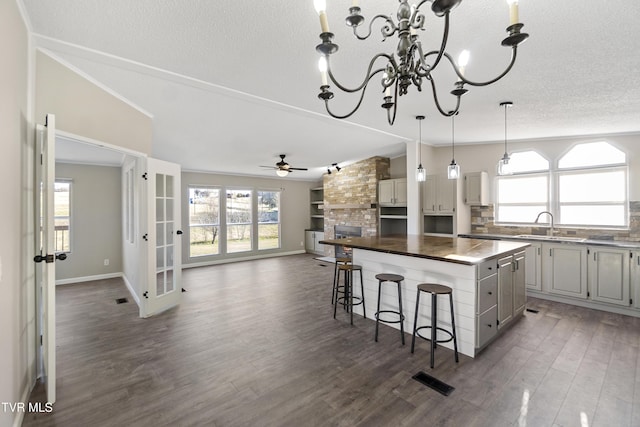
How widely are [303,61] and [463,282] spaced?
248cm

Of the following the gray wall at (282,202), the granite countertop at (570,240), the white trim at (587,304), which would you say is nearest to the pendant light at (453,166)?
the granite countertop at (570,240)

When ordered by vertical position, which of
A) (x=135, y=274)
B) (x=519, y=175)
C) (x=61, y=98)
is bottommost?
(x=135, y=274)

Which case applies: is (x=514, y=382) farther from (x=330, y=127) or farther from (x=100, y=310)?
(x=100, y=310)

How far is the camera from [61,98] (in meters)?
2.52

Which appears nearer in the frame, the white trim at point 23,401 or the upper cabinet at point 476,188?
the white trim at point 23,401

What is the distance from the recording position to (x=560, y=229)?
15.0 ft

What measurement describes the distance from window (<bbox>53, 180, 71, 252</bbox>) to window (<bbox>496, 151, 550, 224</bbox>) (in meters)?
8.12

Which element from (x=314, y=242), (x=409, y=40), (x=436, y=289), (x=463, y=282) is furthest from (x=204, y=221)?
(x=409, y=40)

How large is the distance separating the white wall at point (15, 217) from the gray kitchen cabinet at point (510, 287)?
3.91 m

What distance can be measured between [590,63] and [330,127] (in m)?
3.14

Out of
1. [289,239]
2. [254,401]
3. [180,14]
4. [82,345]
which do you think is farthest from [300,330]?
[289,239]

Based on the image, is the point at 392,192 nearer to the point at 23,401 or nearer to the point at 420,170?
the point at 420,170

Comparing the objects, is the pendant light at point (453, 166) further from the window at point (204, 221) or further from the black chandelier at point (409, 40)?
the window at point (204, 221)

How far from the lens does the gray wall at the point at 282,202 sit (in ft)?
23.0
